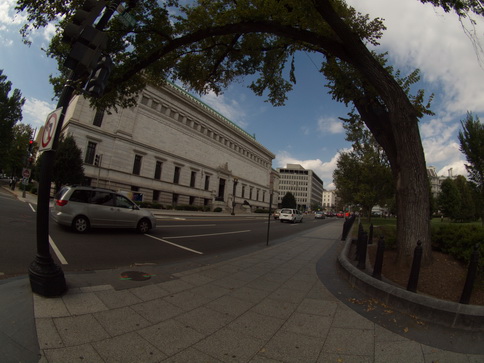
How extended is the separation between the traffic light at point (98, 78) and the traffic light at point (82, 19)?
1.57 feet

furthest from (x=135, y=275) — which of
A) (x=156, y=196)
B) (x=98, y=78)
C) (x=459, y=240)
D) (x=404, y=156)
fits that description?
(x=156, y=196)

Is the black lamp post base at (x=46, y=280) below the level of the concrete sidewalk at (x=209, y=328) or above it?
above

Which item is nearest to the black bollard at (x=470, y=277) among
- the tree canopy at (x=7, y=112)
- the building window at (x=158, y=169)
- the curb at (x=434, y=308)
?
the curb at (x=434, y=308)

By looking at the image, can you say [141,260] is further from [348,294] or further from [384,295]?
[384,295]

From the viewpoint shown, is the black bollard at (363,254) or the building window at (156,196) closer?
the black bollard at (363,254)

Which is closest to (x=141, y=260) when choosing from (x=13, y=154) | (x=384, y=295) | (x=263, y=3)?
(x=384, y=295)

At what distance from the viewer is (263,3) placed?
7.21m

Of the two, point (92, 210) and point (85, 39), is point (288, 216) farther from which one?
point (85, 39)

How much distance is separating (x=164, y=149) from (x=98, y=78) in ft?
126

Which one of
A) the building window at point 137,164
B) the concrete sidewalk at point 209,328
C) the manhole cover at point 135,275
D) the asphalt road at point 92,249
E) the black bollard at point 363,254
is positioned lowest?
the asphalt road at point 92,249

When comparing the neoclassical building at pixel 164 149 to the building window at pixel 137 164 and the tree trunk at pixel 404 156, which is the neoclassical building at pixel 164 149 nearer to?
the building window at pixel 137 164

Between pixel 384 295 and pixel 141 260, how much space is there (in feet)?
18.8

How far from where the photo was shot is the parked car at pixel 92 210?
8844mm

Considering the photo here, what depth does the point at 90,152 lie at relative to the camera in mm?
31688
